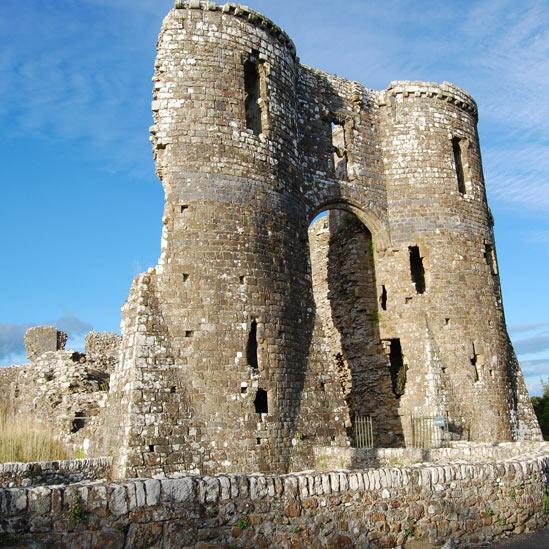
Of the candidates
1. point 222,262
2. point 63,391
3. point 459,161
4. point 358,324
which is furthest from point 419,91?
point 63,391

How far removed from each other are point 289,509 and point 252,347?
693 cm

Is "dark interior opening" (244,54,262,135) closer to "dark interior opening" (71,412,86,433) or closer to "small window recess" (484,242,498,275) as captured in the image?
"dark interior opening" (71,412,86,433)

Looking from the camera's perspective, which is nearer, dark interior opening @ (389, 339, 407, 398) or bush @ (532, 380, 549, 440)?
dark interior opening @ (389, 339, 407, 398)

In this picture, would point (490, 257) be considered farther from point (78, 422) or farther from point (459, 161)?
point (78, 422)

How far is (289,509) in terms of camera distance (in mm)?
6688

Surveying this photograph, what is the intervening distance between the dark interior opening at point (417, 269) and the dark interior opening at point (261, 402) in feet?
24.6

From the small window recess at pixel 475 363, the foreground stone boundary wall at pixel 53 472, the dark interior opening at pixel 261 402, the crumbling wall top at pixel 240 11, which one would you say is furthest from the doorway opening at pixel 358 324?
the foreground stone boundary wall at pixel 53 472

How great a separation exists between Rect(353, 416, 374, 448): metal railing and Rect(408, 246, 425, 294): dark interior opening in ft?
13.6

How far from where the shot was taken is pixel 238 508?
6414 millimetres

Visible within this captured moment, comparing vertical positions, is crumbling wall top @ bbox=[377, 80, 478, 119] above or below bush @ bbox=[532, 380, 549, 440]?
above

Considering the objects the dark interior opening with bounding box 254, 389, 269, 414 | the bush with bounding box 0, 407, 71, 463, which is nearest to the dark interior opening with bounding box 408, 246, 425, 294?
the dark interior opening with bounding box 254, 389, 269, 414

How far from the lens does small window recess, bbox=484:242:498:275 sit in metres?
20.1

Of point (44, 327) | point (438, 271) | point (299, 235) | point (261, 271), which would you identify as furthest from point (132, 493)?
point (44, 327)

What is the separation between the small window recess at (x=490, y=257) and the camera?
20.1 m
